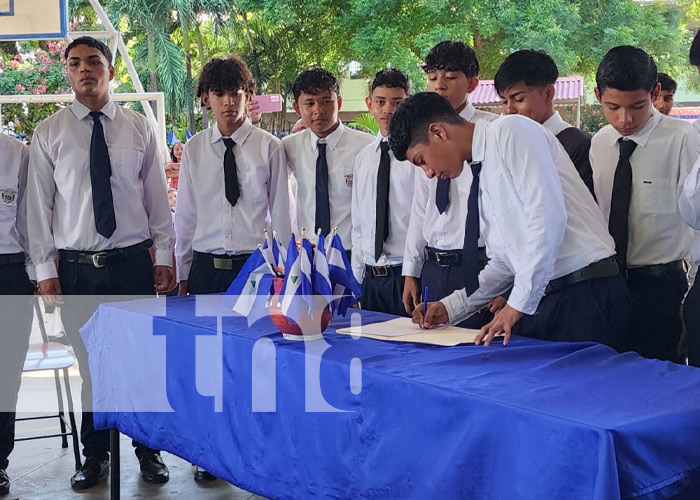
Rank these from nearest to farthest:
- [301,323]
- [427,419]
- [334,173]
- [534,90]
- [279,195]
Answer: [427,419]
[301,323]
[534,90]
[279,195]
[334,173]

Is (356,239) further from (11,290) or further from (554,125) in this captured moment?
(11,290)

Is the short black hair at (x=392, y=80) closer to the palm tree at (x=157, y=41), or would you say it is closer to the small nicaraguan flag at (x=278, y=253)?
the small nicaraguan flag at (x=278, y=253)

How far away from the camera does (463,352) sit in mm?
2029

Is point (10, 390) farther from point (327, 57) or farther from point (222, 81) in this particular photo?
point (327, 57)

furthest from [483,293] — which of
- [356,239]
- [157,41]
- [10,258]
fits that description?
[157,41]

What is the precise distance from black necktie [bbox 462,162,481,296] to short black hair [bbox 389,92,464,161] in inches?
6.3

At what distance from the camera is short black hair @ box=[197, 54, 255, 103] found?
3604 millimetres

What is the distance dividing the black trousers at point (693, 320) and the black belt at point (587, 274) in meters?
0.28

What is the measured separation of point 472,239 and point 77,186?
68.3 inches

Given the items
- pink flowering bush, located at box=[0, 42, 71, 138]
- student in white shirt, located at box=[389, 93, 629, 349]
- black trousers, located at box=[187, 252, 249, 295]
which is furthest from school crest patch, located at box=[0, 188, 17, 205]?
pink flowering bush, located at box=[0, 42, 71, 138]

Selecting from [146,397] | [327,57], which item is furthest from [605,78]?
[327,57]

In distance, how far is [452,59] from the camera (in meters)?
3.33

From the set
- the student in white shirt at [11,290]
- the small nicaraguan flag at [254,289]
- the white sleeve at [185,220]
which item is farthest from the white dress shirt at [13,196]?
the small nicaraguan flag at [254,289]

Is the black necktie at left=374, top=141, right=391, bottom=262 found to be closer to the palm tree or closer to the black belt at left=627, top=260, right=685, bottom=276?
the black belt at left=627, top=260, right=685, bottom=276
